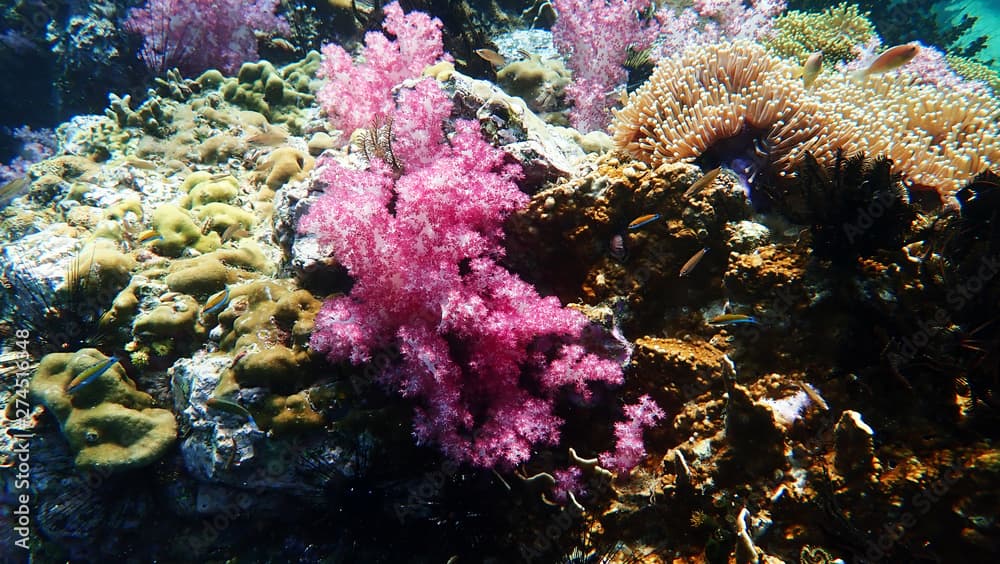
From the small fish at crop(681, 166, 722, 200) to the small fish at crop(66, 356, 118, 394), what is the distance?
16.1ft

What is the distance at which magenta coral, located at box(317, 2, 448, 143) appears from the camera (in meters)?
4.72

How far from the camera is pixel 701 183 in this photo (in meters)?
2.95

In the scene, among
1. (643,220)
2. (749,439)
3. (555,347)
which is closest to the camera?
(749,439)

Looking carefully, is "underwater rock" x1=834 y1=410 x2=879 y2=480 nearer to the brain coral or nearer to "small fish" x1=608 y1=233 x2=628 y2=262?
"small fish" x1=608 y1=233 x2=628 y2=262

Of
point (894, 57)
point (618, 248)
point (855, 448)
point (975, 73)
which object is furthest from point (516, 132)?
point (975, 73)

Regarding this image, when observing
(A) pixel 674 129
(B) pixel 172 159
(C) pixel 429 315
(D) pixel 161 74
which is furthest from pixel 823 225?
(D) pixel 161 74

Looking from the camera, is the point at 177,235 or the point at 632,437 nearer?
the point at 632,437

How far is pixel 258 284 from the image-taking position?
3.84 meters

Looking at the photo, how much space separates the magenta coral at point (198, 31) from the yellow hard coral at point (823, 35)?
9819mm

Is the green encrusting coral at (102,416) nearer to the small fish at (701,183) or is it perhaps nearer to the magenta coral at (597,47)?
the small fish at (701,183)

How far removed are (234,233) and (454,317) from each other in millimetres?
3692

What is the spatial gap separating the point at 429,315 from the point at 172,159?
6.18 metres

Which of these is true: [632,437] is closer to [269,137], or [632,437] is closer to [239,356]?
[239,356]

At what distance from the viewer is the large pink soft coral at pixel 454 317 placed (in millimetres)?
2965
